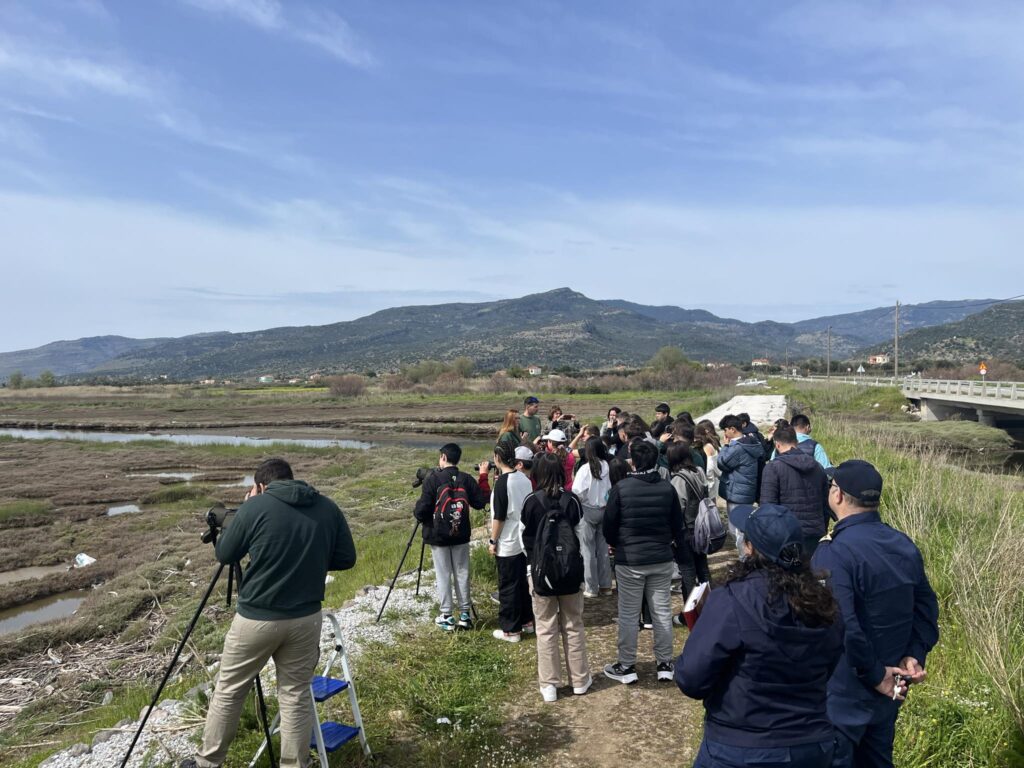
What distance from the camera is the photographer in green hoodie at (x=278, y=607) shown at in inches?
144

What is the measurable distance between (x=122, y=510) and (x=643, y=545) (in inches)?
873

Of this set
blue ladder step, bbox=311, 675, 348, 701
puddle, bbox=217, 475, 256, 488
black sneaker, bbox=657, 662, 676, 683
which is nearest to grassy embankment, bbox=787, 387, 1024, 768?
black sneaker, bbox=657, 662, 676, 683

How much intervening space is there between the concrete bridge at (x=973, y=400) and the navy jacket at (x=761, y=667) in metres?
30.7

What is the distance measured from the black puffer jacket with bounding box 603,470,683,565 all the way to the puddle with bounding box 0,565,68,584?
15059 millimetres

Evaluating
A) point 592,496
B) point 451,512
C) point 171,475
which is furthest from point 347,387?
point 451,512

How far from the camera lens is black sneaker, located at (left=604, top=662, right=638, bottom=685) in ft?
17.7

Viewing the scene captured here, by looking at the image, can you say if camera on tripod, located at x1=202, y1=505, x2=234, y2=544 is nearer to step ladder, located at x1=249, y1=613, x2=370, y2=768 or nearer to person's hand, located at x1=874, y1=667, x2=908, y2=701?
step ladder, located at x1=249, y1=613, x2=370, y2=768

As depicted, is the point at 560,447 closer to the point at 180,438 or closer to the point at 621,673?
the point at 621,673

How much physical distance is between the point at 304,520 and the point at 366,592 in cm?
501

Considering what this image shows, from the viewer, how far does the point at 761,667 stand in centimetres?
244

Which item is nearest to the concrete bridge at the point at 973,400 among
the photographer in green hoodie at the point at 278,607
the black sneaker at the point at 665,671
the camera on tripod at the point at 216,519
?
the black sneaker at the point at 665,671

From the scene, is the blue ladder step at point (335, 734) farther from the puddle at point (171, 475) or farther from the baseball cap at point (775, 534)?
the puddle at point (171, 475)

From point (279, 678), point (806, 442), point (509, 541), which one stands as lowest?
point (279, 678)

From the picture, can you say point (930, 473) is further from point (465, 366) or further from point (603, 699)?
point (465, 366)
